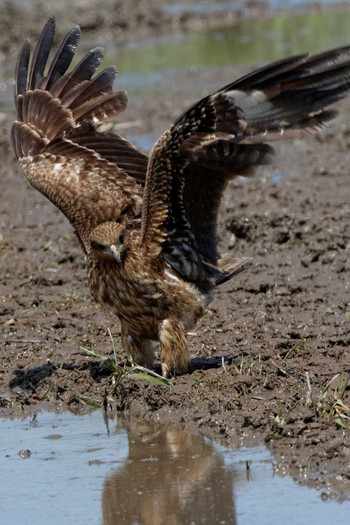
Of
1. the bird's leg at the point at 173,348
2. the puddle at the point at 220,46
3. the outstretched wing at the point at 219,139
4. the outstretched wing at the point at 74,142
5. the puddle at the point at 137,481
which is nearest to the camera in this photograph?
the puddle at the point at 137,481

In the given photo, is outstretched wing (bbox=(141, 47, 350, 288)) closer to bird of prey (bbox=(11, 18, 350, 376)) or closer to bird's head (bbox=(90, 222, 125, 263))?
bird of prey (bbox=(11, 18, 350, 376))

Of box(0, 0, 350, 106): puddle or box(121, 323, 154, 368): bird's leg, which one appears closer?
box(121, 323, 154, 368): bird's leg

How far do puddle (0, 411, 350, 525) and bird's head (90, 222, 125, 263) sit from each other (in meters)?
0.96

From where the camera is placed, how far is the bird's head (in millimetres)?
7367

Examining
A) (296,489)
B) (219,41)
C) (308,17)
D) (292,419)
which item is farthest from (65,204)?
(308,17)

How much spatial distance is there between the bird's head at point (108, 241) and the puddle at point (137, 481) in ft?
3.16

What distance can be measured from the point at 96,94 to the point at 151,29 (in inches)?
494

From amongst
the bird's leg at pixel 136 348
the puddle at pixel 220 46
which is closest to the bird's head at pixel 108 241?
the bird's leg at pixel 136 348

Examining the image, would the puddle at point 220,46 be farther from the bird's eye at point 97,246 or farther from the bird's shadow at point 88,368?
the bird's eye at point 97,246

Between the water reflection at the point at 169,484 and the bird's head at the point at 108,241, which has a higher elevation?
the bird's head at the point at 108,241

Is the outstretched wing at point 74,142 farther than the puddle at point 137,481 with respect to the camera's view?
Yes

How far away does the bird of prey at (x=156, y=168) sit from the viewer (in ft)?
22.7

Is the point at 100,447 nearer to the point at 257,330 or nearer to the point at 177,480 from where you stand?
Result: the point at 177,480

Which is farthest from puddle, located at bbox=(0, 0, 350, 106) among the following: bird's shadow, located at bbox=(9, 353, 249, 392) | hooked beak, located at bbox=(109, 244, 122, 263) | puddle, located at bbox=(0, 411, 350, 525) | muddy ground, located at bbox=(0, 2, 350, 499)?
puddle, located at bbox=(0, 411, 350, 525)
